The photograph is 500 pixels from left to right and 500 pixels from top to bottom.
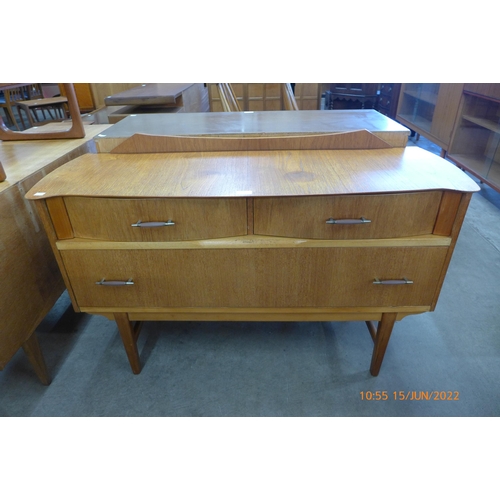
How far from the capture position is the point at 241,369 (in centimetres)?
139

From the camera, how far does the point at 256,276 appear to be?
1046mm

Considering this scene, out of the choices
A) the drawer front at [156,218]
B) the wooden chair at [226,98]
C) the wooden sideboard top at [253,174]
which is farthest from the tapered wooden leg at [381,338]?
the wooden chair at [226,98]

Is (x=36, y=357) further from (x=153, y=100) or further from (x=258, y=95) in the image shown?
(x=258, y=95)

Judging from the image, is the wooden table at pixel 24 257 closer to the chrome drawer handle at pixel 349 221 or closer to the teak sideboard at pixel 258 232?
the teak sideboard at pixel 258 232

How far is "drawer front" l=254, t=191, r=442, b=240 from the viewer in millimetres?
915

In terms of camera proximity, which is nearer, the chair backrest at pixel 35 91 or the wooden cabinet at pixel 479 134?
the wooden cabinet at pixel 479 134

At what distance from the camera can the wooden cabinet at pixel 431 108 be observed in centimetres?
313

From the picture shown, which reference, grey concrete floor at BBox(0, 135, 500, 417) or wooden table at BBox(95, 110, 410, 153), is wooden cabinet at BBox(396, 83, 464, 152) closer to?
grey concrete floor at BBox(0, 135, 500, 417)

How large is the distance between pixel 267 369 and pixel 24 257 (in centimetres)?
97

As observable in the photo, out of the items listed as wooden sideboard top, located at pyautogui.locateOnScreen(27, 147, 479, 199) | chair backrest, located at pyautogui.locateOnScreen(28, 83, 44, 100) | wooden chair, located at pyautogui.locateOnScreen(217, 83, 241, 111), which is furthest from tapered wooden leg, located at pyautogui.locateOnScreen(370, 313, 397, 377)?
chair backrest, located at pyautogui.locateOnScreen(28, 83, 44, 100)

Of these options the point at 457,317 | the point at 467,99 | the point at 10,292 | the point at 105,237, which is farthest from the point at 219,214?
the point at 467,99

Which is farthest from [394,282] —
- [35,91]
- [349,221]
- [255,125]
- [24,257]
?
[35,91]

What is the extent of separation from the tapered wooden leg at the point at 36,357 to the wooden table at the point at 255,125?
2.39 ft

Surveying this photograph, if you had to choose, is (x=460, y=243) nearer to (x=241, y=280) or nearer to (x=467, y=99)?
(x=467, y=99)
